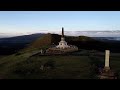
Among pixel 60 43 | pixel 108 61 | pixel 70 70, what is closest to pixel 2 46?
pixel 60 43

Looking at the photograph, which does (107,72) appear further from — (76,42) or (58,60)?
(58,60)

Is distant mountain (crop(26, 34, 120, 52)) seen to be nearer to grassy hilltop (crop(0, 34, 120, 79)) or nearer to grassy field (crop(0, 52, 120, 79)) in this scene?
grassy hilltop (crop(0, 34, 120, 79))

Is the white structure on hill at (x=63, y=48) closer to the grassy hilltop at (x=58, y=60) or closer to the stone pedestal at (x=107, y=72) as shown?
the grassy hilltop at (x=58, y=60)

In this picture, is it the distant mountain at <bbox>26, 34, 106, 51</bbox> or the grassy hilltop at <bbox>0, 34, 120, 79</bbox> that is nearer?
the grassy hilltop at <bbox>0, 34, 120, 79</bbox>

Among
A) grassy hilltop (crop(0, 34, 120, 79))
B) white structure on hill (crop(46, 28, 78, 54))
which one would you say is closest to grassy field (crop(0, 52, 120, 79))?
grassy hilltop (crop(0, 34, 120, 79))

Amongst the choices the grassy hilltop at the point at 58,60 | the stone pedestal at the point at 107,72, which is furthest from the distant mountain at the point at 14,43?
the stone pedestal at the point at 107,72

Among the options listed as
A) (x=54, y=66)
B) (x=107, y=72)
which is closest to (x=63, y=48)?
(x=54, y=66)
